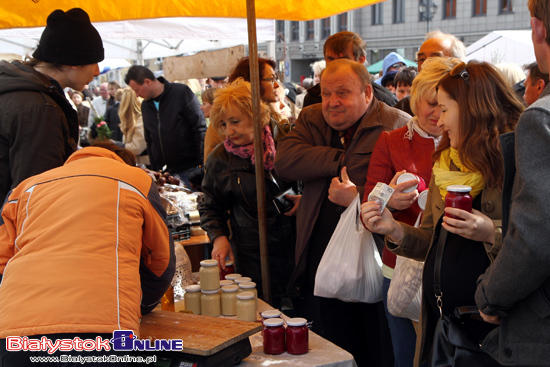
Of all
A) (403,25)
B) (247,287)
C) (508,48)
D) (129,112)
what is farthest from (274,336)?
(403,25)

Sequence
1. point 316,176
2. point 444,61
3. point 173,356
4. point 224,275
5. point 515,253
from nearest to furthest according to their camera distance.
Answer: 1. point 515,253
2. point 173,356
3. point 444,61
4. point 316,176
5. point 224,275

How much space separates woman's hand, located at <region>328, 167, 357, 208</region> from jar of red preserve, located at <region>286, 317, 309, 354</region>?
0.70 m

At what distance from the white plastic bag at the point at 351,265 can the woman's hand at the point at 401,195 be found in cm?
19

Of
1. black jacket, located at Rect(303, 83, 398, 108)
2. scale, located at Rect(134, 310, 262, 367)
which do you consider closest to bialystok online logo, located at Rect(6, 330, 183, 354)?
scale, located at Rect(134, 310, 262, 367)

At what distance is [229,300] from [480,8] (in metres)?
27.9

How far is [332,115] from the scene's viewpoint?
282cm

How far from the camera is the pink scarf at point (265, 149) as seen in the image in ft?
10.2

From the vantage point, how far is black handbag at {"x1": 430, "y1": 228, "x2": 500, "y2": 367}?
1677mm

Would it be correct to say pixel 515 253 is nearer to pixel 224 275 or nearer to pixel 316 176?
pixel 316 176

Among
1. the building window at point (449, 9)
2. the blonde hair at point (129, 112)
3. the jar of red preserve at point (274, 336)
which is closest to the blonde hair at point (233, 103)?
the jar of red preserve at point (274, 336)

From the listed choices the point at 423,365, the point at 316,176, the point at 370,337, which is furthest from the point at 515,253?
the point at 370,337

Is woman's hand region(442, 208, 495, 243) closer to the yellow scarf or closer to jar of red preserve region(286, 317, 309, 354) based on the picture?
the yellow scarf

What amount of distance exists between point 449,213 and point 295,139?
137 centimetres

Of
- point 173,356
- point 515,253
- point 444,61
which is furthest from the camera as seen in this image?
point 444,61
